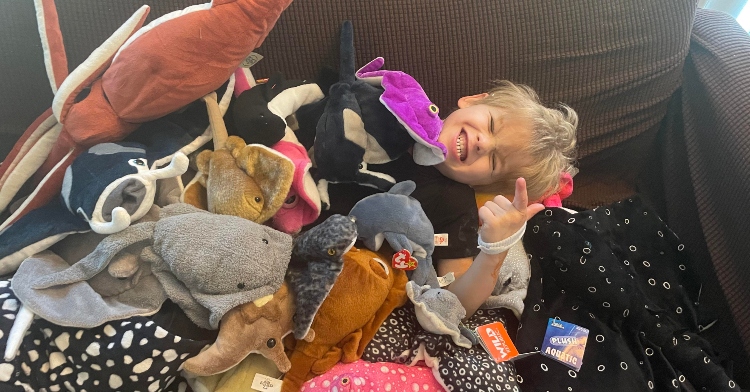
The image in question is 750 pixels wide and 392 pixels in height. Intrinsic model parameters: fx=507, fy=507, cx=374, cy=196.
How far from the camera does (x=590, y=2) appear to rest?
1191 millimetres

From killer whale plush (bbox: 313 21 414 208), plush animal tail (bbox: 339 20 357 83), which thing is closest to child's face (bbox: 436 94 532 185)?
killer whale plush (bbox: 313 21 414 208)

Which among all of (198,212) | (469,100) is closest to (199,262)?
(198,212)

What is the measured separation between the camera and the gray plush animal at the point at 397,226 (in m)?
0.94

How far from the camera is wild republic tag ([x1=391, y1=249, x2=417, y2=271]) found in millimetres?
937

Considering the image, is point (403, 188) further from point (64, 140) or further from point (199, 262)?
point (64, 140)

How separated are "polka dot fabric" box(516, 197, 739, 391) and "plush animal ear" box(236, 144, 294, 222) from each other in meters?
0.57

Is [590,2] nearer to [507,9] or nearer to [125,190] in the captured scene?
[507,9]

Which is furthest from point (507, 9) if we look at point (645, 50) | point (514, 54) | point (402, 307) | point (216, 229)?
point (216, 229)

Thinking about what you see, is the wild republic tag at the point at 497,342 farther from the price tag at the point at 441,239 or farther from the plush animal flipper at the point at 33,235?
the plush animal flipper at the point at 33,235

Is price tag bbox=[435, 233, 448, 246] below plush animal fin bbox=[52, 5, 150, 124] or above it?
below

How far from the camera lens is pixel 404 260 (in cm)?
94

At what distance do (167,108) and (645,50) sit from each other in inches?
43.3

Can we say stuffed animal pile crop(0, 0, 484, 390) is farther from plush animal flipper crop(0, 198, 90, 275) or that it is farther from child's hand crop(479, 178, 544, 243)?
child's hand crop(479, 178, 544, 243)

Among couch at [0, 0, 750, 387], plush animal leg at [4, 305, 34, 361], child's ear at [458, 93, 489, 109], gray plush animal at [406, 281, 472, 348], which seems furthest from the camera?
child's ear at [458, 93, 489, 109]
